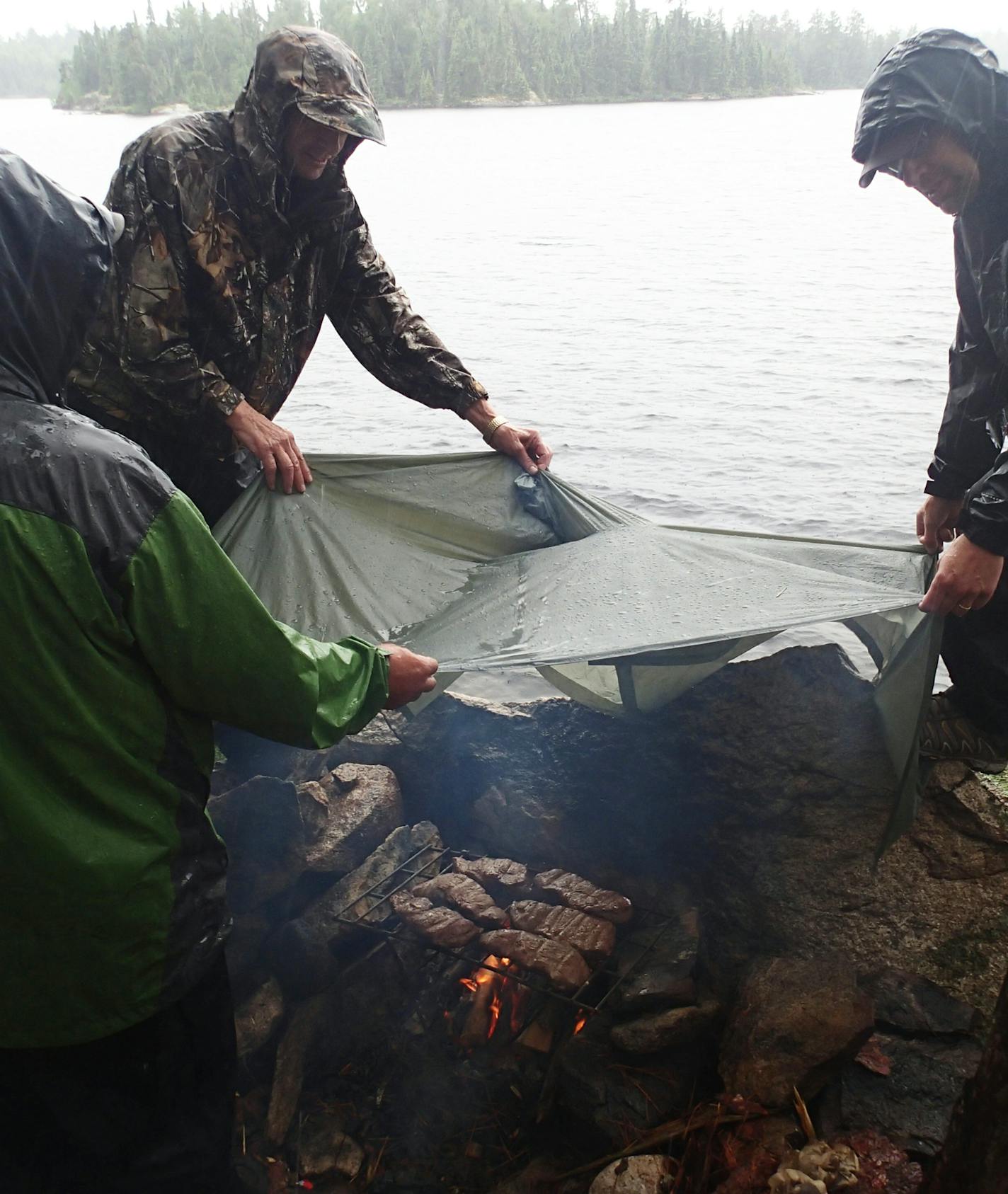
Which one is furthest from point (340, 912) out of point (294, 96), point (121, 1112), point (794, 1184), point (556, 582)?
point (294, 96)

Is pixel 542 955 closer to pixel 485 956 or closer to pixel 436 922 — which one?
pixel 485 956

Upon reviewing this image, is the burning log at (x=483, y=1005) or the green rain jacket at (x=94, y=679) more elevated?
the green rain jacket at (x=94, y=679)

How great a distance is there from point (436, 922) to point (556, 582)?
1038 millimetres

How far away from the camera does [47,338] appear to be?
1512 millimetres

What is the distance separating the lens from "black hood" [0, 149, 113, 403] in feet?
4.73

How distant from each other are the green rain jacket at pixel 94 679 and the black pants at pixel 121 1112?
0.27 ft

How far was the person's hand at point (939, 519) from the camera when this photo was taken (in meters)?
2.82

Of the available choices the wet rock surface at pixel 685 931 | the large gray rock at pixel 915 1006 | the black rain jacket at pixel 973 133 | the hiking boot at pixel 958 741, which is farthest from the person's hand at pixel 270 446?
the large gray rock at pixel 915 1006

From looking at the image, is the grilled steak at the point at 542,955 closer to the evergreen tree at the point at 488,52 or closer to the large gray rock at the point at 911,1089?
the large gray rock at the point at 911,1089

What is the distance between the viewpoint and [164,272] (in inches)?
106

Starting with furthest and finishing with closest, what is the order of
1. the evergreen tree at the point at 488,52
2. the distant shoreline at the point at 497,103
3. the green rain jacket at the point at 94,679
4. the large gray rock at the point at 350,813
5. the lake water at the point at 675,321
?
the distant shoreline at the point at 497,103, the evergreen tree at the point at 488,52, the lake water at the point at 675,321, the large gray rock at the point at 350,813, the green rain jacket at the point at 94,679

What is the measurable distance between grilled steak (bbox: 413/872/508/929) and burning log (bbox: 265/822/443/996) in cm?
11

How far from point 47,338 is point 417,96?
70.1 ft

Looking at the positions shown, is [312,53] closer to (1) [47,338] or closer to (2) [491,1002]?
(1) [47,338]
